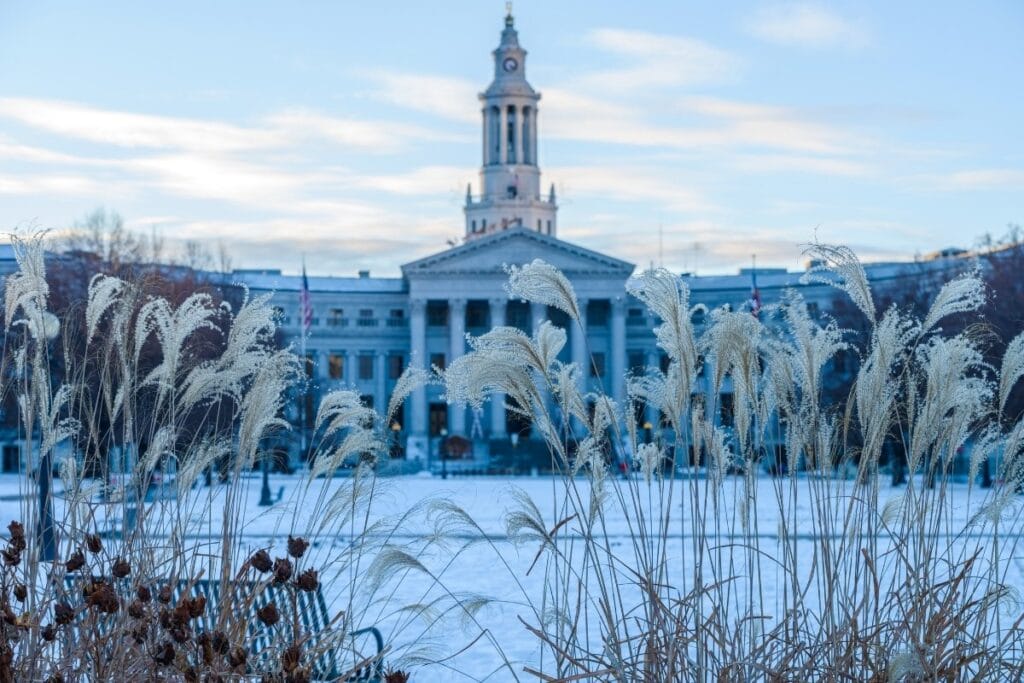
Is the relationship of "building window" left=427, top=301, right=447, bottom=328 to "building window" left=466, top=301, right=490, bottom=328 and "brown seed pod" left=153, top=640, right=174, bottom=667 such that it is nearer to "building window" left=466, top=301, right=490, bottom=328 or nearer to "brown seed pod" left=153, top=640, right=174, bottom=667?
"building window" left=466, top=301, right=490, bottom=328

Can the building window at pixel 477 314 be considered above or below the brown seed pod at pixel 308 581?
above

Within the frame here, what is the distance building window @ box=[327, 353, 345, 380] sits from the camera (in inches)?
3162

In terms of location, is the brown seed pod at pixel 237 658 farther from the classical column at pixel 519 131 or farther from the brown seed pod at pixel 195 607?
the classical column at pixel 519 131

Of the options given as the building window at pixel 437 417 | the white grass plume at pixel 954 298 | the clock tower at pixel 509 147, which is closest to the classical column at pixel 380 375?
the building window at pixel 437 417

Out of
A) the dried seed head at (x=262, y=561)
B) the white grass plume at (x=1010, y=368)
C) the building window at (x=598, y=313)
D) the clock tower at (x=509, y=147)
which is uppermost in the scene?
the clock tower at (x=509, y=147)

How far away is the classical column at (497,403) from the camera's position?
237ft

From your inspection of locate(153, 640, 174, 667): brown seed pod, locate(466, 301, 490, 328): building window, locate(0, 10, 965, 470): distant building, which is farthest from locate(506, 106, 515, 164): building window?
locate(153, 640, 174, 667): brown seed pod

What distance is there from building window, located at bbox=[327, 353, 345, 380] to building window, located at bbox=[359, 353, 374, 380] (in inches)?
43.3

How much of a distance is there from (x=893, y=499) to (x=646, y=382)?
132cm

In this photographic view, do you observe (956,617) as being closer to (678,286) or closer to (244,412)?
(678,286)

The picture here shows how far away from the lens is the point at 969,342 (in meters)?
6.88

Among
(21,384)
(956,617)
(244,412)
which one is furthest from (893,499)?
(21,384)

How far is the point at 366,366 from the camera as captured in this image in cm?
8144

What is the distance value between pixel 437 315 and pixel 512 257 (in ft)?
25.2
